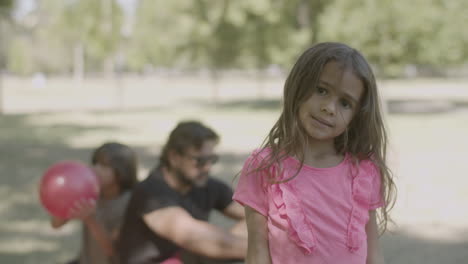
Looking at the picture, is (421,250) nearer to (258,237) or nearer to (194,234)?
(194,234)

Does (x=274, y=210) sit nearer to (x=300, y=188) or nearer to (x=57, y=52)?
(x=300, y=188)

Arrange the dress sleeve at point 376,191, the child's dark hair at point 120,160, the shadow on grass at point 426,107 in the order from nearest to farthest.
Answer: the dress sleeve at point 376,191
the child's dark hair at point 120,160
the shadow on grass at point 426,107

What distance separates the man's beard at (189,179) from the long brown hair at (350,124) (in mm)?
1148

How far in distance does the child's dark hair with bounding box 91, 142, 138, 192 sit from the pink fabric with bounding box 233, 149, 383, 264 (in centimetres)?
149

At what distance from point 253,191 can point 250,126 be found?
48.0 feet

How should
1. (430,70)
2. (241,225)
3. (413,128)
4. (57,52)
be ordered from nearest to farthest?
(241,225), (413,128), (430,70), (57,52)

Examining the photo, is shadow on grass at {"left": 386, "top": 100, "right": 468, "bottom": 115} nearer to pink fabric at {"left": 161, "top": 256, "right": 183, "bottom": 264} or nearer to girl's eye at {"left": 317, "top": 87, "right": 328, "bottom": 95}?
pink fabric at {"left": 161, "top": 256, "right": 183, "bottom": 264}

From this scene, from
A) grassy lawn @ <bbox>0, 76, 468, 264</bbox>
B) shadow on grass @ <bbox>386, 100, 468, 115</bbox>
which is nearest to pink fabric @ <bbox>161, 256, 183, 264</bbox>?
grassy lawn @ <bbox>0, 76, 468, 264</bbox>

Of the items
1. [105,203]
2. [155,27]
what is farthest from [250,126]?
[155,27]

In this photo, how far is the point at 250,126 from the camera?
53.9 feet

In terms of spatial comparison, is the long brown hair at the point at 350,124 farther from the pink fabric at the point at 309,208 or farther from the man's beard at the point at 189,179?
the man's beard at the point at 189,179

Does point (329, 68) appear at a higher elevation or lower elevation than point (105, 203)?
higher

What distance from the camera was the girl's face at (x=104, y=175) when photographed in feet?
10.5

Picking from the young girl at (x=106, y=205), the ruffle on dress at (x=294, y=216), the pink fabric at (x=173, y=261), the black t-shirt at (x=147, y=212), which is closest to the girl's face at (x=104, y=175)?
the young girl at (x=106, y=205)
